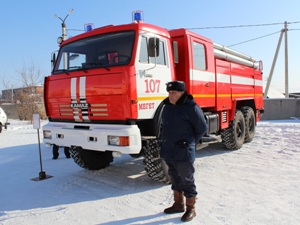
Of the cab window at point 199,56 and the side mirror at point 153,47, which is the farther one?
the cab window at point 199,56

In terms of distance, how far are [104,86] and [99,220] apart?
1.99m

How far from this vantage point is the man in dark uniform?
3445 millimetres

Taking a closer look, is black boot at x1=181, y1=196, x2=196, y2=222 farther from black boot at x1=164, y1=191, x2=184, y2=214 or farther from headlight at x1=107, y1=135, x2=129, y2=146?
headlight at x1=107, y1=135, x2=129, y2=146

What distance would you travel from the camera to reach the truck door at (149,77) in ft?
14.4

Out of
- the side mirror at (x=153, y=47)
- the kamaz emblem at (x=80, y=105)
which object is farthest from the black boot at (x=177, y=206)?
the side mirror at (x=153, y=47)

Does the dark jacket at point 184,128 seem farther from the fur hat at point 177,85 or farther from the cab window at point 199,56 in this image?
the cab window at point 199,56

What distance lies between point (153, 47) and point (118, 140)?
161cm

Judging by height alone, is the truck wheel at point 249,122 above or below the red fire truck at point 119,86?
below

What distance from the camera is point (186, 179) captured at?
11.5 feet

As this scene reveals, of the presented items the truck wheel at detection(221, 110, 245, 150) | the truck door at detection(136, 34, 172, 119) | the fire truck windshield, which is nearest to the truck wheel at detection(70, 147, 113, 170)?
the fire truck windshield

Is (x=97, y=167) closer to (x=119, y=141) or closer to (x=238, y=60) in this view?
(x=119, y=141)

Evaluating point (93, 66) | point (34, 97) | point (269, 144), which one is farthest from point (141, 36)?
point (34, 97)

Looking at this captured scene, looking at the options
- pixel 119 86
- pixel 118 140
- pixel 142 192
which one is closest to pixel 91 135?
pixel 118 140

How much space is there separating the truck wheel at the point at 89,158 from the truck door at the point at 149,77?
6.18 ft
